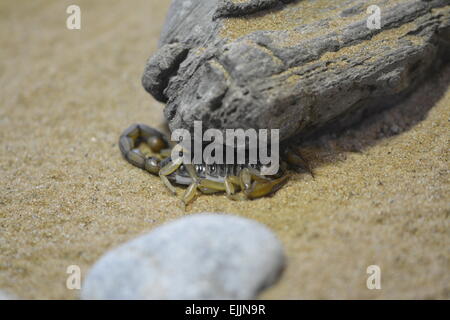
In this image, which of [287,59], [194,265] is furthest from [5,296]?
[287,59]

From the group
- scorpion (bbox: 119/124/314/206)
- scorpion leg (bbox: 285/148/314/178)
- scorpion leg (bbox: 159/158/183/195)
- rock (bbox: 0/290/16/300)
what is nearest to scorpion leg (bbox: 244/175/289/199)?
scorpion (bbox: 119/124/314/206)

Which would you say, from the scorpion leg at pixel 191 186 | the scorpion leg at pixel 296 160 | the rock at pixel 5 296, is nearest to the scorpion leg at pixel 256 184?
the scorpion leg at pixel 296 160

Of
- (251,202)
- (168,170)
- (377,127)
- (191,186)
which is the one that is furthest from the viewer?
(377,127)

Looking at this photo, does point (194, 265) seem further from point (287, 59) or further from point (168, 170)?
point (287, 59)

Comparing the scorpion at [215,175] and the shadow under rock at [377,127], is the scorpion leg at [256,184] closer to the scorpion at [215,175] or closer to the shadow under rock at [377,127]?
the scorpion at [215,175]
